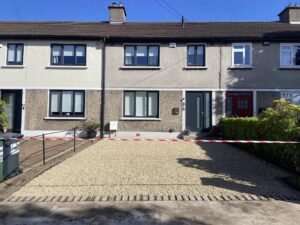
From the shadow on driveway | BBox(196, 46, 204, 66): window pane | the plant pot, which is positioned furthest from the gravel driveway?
BBox(196, 46, 204, 66): window pane

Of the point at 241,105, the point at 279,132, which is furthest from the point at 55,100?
the point at 279,132

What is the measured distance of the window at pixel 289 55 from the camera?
63.9ft

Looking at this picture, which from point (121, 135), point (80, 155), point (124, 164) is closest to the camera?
point (124, 164)

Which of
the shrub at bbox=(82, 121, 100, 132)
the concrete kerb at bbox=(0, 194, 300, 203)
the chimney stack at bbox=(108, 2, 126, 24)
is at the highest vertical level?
the chimney stack at bbox=(108, 2, 126, 24)

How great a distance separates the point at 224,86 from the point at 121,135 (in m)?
6.40

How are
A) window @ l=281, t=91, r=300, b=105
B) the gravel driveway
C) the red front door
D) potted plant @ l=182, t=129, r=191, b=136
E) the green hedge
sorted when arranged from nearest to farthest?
the gravel driveway < the green hedge < potted plant @ l=182, t=129, r=191, b=136 < window @ l=281, t=91, r=300, b=105 < the red front door

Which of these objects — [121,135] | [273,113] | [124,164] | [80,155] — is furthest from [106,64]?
[273,113]

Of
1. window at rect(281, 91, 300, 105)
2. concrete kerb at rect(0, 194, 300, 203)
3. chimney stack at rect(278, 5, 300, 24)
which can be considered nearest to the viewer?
concrete kerb at rect(0, 194, 300, 203)

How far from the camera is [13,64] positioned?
19.8 metres

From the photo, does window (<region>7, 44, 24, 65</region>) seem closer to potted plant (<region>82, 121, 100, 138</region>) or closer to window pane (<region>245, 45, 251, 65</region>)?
potted plant (<region>82, 121, 100, 138</region>)

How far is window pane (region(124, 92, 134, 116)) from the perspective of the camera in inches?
776

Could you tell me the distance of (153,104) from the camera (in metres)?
19.7

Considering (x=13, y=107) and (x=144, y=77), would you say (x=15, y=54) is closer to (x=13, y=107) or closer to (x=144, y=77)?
(x=13, y=107)

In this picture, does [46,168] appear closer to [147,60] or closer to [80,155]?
[80,155]
